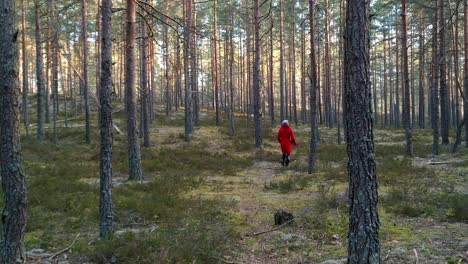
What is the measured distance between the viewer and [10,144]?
4.49 m

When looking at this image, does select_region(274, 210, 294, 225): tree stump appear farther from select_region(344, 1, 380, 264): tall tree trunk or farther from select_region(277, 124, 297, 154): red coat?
select_region(277, 124, 297, 154): red coat

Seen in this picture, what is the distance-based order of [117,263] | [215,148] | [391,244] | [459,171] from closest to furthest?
[117,263] → [391,244] → [459,171] → [215,148]

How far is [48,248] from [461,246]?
243 inches

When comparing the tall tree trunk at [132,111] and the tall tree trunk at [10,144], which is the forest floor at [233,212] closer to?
the tall tree trunk at [132,111]

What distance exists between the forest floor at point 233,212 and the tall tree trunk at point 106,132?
37cm

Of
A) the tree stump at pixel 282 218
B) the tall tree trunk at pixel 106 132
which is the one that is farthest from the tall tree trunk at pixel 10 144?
the tree stump at pixel 282 218

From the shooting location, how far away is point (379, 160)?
14.6 m

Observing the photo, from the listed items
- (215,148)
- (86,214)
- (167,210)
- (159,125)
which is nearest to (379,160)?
(215,148)

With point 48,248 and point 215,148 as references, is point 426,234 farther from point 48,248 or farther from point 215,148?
point 215,148

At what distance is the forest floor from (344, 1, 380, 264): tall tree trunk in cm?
115

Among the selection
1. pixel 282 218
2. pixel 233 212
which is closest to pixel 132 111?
pixel 233 212

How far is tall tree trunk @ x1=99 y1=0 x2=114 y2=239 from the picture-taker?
5934 mm

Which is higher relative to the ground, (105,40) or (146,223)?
(105,40)

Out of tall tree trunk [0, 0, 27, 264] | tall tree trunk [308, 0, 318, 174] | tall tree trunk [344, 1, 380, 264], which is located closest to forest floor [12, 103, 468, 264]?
tall tree trunk [308, 0, 318, 174]
